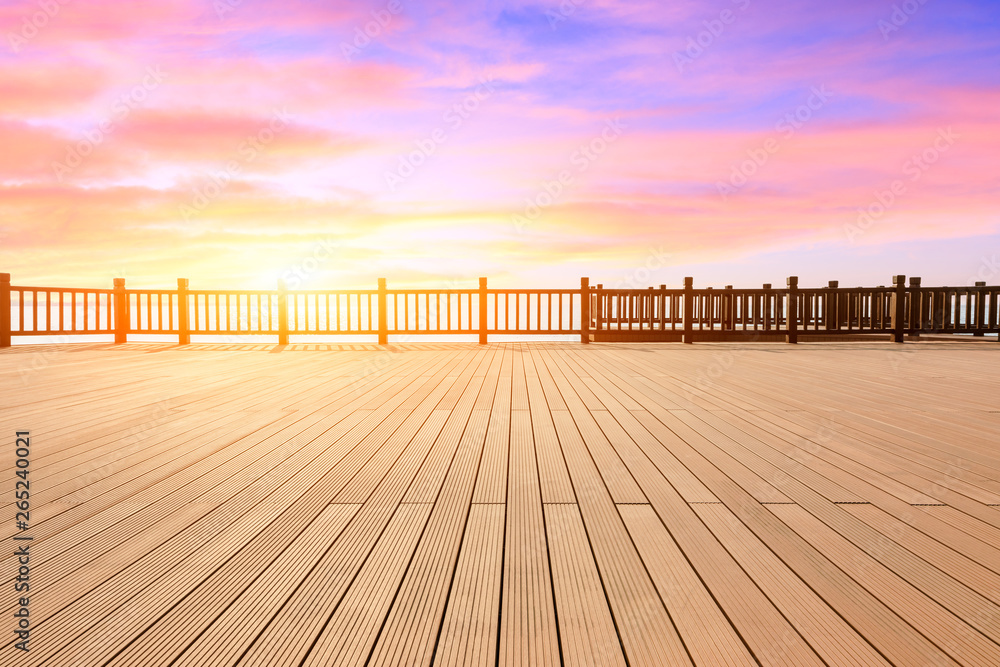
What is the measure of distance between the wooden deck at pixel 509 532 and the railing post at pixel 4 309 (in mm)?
8154

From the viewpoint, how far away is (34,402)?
4.59 metres

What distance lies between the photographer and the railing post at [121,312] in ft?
38.3

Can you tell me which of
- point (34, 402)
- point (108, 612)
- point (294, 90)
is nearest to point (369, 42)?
point (294, 90)

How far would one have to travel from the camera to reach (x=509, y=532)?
1898 millimetres

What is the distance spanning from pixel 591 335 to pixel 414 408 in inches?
328

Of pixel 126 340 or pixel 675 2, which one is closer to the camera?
pixel 675 2

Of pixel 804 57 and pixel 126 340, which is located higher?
pixel 804 57

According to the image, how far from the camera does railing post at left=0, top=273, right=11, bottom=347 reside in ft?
34.7

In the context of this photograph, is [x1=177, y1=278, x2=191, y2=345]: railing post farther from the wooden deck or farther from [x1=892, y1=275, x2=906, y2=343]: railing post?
[x1=892, y1=275, x2=906, y2=343]: railing post

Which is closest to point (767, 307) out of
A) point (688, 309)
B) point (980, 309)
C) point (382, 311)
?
point (688, 309)

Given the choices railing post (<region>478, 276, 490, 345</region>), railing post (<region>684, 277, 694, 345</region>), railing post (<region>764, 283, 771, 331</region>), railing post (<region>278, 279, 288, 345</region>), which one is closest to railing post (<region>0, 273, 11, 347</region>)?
railing post (<region>278, 279, 288, 345</region>)

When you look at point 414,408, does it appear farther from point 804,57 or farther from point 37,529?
point 804,57

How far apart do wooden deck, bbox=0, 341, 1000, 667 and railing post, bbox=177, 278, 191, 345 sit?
7644 millimetres

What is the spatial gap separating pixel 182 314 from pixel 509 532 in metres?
11.9
